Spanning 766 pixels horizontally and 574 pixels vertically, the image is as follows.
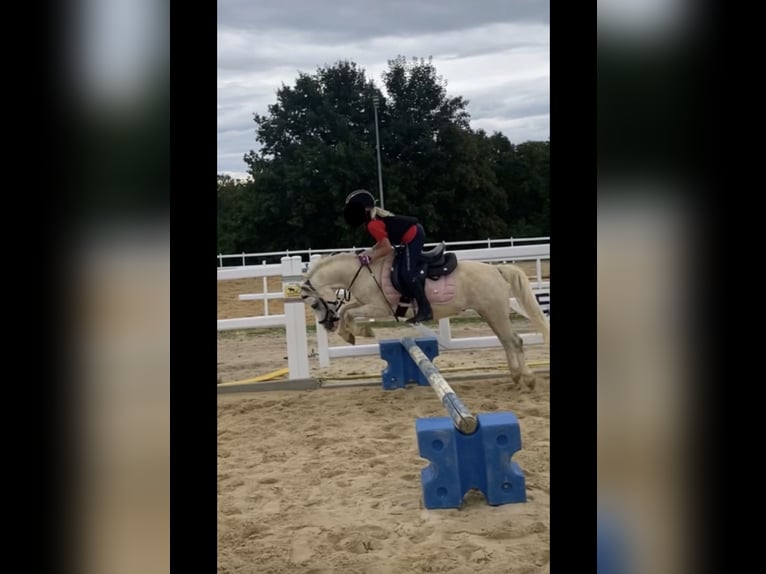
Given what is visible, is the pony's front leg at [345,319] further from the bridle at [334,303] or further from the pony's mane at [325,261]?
the pony's mane at [325,261]

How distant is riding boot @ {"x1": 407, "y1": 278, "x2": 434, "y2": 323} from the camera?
163 inches

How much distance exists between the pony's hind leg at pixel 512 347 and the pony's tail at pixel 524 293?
0.50ft

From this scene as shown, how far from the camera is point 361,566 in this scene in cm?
204

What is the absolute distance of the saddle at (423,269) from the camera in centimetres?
417

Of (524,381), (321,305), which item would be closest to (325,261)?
(321,305)

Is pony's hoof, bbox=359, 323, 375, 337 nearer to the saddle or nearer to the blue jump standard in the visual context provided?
the saddle

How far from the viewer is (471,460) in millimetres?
2535

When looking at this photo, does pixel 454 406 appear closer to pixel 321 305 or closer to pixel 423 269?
pixel 423 269

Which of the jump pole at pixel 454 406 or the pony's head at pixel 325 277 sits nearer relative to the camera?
the jump pole at pixel 454 406

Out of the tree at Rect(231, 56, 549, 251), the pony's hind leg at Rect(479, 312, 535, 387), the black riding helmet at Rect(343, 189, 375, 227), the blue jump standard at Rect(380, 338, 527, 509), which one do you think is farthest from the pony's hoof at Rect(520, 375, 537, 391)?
the tree at Rect(231, 56, 549, 251)

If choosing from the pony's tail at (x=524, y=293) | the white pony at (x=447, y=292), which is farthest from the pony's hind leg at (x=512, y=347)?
the pony's tail at (x=524, y=293)
